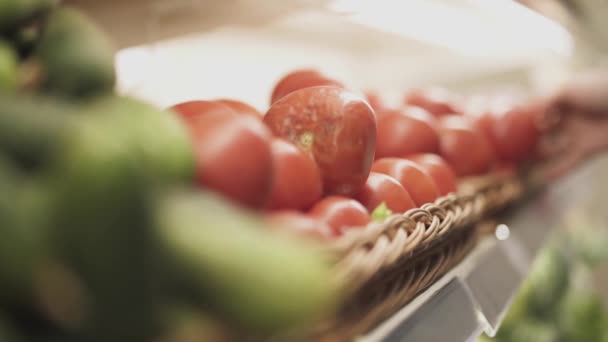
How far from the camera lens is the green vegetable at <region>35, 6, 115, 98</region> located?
1.29ft

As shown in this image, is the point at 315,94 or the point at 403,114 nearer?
the point at 315,94

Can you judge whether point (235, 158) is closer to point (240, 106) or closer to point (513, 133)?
point (240, 106)

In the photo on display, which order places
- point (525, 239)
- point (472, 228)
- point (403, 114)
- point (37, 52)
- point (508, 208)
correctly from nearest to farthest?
point (37, 52) < point (472, 228) < point (403, 114) < point (525, 239) < point (508, 208)

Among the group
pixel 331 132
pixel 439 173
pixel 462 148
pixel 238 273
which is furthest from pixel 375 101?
pixel 238 273

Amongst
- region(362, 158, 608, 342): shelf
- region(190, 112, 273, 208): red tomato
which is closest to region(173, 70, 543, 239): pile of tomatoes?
region(190, 112, 273, 208): red tomato

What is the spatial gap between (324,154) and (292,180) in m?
0.13

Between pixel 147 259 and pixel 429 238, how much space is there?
0.45 meters

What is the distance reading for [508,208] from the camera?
1437 millimetres

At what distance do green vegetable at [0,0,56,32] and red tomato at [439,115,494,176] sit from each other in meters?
0.90

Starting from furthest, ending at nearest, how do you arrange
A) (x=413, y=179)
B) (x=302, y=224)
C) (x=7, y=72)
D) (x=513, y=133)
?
(x=513, y=133) → (x=413, y=179) → (x=302, y=224) → (x=7, y=72)

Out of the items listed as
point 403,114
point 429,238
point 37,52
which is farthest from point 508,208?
point 37,52

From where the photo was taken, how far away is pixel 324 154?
2.43 ft

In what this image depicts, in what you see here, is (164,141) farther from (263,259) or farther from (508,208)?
(508,208)

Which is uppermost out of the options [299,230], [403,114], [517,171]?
[299,230]
